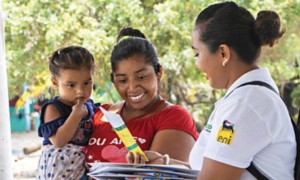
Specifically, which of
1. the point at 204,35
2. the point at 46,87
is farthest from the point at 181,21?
the point at 204,35

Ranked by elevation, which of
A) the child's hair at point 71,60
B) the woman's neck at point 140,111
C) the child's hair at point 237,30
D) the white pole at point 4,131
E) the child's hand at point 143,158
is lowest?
the white pole at point 4,131

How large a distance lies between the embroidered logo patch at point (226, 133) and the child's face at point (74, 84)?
0.79 meters

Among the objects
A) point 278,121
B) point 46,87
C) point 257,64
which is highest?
point 257,64

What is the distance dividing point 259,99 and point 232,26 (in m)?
0.22

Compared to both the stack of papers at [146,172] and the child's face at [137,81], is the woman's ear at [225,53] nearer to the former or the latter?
the stack of papers at [146,172]

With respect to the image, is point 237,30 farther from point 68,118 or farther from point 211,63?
point 68,118

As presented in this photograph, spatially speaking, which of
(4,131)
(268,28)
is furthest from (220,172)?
(4,131)

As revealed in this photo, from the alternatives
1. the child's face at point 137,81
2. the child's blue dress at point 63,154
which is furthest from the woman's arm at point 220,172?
the child's blue dress at point 63,154

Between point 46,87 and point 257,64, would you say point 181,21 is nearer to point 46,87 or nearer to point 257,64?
point 46,87

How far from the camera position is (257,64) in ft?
5.06

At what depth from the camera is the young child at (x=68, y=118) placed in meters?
2.05

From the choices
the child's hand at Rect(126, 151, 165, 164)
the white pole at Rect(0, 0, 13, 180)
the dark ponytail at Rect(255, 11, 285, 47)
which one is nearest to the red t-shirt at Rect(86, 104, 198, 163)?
Result: the child's hand at Rect(126, 151, 165, 164)

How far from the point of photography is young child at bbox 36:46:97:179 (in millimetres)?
2049

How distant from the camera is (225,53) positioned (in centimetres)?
151
